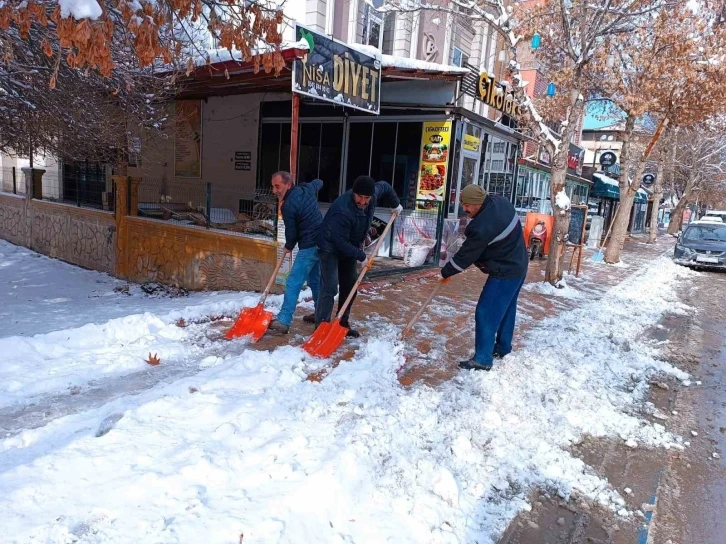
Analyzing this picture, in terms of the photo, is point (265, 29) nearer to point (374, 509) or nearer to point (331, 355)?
point (331, 355)

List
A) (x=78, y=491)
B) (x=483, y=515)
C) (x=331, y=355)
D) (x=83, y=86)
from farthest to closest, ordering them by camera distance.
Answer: (x=83, y=86), (x=331, y=355), (x=483, y=515), (x=78, y=491)

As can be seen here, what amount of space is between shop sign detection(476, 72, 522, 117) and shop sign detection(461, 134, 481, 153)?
0.84 meters

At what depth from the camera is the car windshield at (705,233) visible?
53.3ft

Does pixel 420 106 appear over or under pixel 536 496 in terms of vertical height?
over

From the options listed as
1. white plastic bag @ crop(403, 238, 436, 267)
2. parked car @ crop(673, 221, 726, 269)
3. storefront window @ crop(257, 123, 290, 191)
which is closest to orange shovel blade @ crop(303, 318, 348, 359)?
white plastic bag @ crop(403, 238, 436, 267)

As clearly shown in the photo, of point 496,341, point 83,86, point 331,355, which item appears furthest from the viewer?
point 83,86

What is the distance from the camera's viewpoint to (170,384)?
13.0 ft

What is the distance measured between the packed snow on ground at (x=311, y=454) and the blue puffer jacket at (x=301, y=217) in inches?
47.9

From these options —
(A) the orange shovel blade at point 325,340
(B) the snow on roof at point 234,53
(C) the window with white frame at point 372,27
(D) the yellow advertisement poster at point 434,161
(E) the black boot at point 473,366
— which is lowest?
(E) the black boot at point 473,366

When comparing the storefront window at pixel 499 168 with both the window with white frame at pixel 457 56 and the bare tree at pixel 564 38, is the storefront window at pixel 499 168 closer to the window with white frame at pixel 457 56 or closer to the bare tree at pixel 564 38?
the bare tree at pixel 564 38

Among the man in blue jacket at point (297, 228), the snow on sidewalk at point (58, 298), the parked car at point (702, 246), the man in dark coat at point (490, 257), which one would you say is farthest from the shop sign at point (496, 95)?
the parked car at point (702, 246)

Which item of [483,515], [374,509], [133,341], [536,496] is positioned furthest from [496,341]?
[133,341]

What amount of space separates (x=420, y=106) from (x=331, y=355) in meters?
7.27

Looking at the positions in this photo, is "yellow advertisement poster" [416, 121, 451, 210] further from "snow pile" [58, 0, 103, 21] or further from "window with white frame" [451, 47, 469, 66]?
"snow pile" [58, 0, 103, 21]
